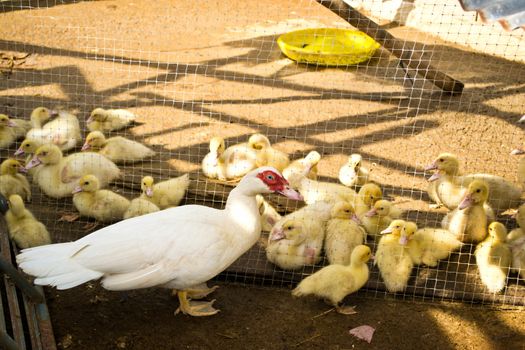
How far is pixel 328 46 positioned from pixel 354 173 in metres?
3.33

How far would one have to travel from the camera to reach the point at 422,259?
404 centimetres

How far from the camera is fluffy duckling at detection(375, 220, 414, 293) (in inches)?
149

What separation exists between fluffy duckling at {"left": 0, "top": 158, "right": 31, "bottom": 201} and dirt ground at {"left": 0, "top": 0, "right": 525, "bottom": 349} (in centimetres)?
19

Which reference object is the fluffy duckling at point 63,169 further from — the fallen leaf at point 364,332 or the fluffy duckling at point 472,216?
the fluffy duckling at point 472,216

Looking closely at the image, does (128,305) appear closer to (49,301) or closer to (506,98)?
(49,301)

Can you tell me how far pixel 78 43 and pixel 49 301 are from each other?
15.9 ft

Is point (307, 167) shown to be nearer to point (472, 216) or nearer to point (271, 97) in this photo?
point (472, 216)

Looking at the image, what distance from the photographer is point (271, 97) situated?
6605mm

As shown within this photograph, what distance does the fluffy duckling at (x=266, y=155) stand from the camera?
4.89 meters

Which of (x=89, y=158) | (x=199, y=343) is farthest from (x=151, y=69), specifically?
(x=199, y=343)

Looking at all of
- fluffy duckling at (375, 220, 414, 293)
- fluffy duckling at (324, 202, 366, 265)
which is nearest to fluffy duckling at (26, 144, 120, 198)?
fluffy duckling at (324, 202, 366, 265)

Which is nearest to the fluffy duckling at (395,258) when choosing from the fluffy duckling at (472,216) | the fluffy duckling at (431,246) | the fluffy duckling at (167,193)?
the fluffy duckling at (431,246)

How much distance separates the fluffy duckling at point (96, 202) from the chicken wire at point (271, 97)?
0.17 metres

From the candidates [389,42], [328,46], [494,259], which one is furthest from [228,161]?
[328,46]
